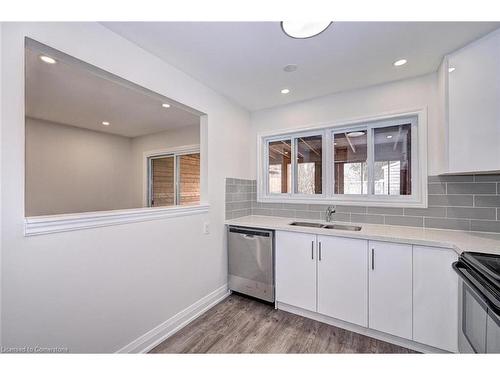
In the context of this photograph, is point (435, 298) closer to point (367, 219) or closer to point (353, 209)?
point (367, 219)

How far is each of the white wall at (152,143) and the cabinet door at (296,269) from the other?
2.51 meters

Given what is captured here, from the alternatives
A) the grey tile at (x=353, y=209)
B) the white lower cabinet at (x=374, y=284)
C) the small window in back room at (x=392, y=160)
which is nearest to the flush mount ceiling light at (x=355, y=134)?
the small window in back room at (x=392, y=160)

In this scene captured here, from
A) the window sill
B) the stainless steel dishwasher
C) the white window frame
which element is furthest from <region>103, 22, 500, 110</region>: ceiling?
the stainless steel dishwasher

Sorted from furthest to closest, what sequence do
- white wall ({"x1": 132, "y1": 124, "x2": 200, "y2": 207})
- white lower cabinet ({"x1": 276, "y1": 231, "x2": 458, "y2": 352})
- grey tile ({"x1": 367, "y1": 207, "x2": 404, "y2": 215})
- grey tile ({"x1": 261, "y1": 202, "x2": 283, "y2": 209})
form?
white wall ({"x1": 132, "y1": 124, "x2": 200, "y2": 207}), grey tile ({"x1": 261, "y1": 202, "x2": 283, "y2": 209}), grey tile ({"x1": 367, "y1": 207, "x2": 404, "y2": 215}), white lower cabinet ({"x1": 276, "y1": 231, "x2": 458, "y2": 352})

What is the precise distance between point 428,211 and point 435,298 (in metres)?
0.82

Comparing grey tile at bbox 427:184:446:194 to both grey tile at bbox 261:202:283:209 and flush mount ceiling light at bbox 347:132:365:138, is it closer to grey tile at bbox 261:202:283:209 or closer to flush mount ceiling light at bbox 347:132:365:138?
flush mount ceiling light at bbox 347:132:365:138

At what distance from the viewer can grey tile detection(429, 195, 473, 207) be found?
5.93 ft

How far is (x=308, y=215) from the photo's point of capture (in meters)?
2.60

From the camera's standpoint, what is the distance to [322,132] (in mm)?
2561

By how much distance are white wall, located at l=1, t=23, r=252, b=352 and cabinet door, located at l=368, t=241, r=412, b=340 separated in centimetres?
158

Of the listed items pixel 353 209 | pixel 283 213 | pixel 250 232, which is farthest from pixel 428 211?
pixel 250 232
